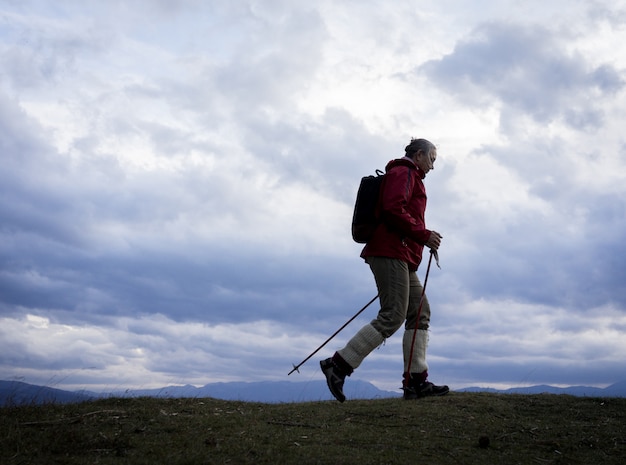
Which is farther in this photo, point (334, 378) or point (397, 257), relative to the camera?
point (397, 257)

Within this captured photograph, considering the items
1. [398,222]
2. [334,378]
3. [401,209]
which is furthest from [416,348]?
[401,209]

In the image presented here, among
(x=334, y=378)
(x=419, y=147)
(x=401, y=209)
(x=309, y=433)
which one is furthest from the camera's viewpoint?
(x=419, y=147)

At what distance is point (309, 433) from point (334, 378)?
4.73 ft

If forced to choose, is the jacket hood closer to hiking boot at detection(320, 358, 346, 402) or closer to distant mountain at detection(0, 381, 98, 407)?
hiking boot at detection(320, 358, 346, 402)

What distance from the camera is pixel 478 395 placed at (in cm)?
869

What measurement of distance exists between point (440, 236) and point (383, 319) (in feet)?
4.39

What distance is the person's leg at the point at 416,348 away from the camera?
8.46 m

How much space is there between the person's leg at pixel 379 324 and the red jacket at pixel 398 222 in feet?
0.43

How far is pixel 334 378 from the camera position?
736 cm

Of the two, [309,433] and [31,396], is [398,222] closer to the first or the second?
[309,433]

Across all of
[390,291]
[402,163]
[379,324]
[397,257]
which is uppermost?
[402,163]

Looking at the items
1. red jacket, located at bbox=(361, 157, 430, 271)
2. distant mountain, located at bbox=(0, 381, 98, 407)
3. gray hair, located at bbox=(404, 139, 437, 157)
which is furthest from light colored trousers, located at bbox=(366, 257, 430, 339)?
distant mountain, located at bbox=(0, 381, 98, 407)

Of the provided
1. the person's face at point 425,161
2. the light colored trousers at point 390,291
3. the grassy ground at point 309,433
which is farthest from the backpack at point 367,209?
the grassy ground at point 309,433

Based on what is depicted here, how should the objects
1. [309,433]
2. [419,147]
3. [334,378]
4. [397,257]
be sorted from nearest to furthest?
[309,433] < [334,378] < [397,257] < [419,147]
